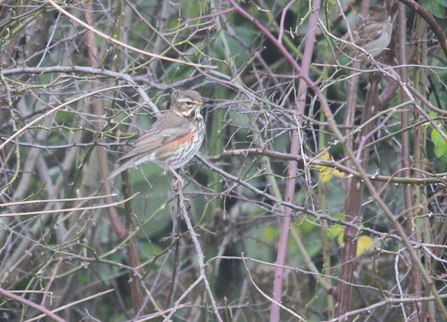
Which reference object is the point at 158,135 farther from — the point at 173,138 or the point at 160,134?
the point at 173,138

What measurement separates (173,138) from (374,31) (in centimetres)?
230

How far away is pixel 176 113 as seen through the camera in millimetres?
6094

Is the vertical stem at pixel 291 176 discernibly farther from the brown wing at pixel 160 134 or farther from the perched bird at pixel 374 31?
the perched bird at pixel 374 31

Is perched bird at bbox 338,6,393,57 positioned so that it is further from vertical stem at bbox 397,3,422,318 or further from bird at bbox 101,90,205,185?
bird at bbox 101,90,205,185

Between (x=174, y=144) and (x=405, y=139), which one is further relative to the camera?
(x=174, y=144)

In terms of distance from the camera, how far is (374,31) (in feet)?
22.8

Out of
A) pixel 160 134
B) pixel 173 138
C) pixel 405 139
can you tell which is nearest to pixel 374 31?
pixel 405 139

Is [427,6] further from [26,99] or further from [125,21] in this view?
[26,99]

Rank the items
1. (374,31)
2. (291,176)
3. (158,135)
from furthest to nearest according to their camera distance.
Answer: (374,31) → (158,135) → (291,176)

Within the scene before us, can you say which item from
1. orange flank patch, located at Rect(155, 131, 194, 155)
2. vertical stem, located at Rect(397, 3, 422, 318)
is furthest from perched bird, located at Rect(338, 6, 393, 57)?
orange flank patch, located at Rect(155, 131, 194, 155)

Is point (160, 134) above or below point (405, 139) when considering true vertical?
below

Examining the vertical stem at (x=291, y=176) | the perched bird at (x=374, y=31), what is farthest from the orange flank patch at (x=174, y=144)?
the perched bird at (x=374, y=31)

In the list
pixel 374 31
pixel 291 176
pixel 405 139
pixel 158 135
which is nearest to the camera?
pixel 291 176

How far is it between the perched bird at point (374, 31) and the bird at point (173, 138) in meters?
1.65
